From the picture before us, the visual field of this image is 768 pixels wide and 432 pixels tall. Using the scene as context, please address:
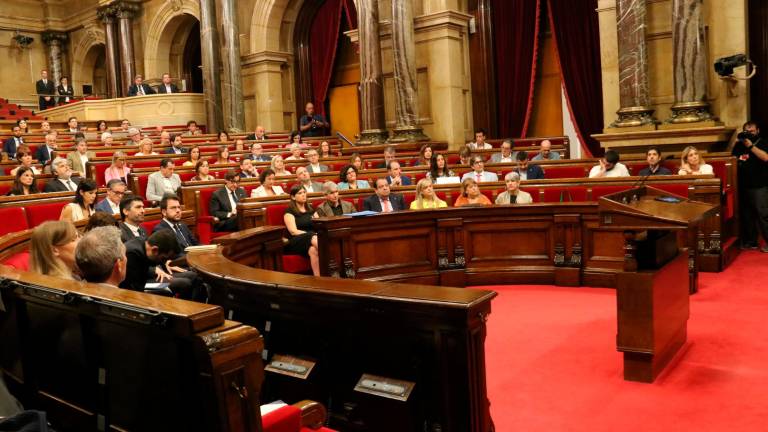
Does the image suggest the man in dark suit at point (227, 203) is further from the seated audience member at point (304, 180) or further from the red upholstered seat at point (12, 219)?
the red upholstered seat at point (12, 219)

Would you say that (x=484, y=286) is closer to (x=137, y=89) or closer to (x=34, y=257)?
(x=34, y=257)

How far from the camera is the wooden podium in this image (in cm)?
346

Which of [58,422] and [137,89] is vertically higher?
[137,89]

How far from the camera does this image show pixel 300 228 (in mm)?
6145

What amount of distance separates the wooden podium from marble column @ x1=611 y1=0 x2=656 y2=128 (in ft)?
16.1

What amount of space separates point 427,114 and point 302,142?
220 centimetres

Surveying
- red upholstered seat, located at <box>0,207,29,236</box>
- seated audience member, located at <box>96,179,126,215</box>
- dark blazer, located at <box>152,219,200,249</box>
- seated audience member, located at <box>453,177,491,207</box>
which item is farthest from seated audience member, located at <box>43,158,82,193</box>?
seated audience member, located at <box>453,177,491,207</box>

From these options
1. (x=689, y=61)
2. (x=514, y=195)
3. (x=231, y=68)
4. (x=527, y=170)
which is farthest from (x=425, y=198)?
(x=231, y=68)

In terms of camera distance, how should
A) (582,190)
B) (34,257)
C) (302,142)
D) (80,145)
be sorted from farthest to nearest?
(302,142) → (80,145) → (582,190) → (34,257)

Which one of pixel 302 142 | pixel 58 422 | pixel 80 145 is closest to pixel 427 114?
pixel 302 142

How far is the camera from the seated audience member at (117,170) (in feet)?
27.0

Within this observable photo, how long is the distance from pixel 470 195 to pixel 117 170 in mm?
4448

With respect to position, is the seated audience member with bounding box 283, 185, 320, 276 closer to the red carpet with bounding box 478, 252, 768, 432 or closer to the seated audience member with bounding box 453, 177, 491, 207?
the seated audience member with bounding box 453, 177, 491, 207

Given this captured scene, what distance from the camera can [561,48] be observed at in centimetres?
1109
